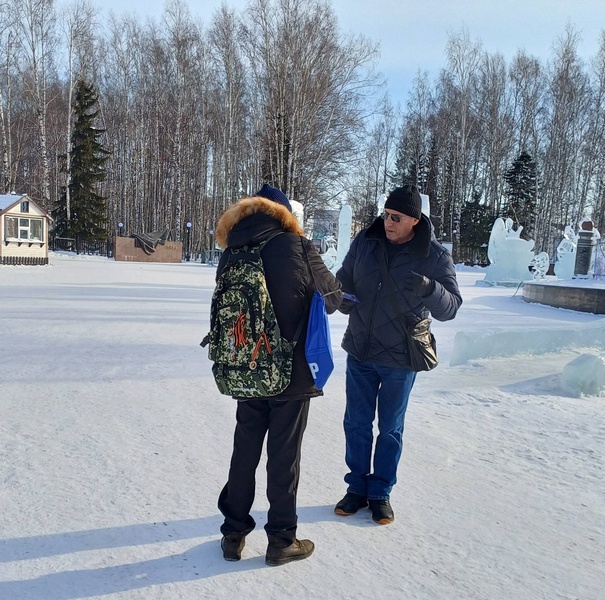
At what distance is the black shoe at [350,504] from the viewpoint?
2.72 metres

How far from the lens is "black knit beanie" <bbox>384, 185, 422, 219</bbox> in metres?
2.72

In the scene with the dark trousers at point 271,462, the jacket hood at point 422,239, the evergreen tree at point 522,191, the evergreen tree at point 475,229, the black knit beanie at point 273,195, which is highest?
the evergreen tree at point 522,191

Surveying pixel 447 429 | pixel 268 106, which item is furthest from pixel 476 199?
pixel 447 429

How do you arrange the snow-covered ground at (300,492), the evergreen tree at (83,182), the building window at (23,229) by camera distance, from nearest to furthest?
the snow-covered ground at (300,492) < the building window at (23,229) < the evergreen tree at (83,182)

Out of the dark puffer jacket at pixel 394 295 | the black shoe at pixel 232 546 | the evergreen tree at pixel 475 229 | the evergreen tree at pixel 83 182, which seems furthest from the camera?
the evergreen tree at pixel 475 229

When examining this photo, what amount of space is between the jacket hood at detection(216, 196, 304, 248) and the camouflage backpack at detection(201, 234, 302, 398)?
5 centimetres

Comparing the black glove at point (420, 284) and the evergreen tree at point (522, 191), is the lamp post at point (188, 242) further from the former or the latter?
the black glove at point (420, 284)

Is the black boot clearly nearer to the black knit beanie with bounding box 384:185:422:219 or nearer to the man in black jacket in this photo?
the man in black jacket

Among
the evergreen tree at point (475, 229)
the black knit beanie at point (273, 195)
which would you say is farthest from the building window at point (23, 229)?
the evergreen tree at point (475, 229)

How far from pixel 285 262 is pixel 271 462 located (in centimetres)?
82

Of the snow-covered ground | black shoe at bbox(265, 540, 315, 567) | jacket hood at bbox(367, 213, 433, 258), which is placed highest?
jacket hood at bbox(367, 213, 433, 258)

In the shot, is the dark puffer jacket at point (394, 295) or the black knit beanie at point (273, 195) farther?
the dark puffer jacket at point (394, 295)

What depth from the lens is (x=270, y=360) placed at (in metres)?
2.21

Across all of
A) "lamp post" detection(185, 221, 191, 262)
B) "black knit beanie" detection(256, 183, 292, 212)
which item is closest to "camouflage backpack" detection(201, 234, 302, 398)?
"black knit beanie" detection(256, 183, 292, 212)
